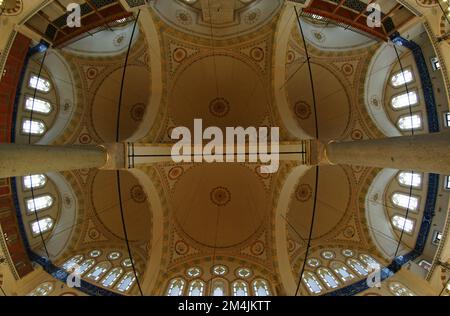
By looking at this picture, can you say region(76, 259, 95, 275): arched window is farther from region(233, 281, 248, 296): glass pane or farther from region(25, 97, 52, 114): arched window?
region(25, 97, 52, 114): arched window

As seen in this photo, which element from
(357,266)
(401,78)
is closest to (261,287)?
(357,266)

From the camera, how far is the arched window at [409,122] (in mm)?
12052

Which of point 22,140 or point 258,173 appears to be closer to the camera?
point 22,140

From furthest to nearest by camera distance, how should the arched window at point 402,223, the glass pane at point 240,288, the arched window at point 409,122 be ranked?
the glass pane at point 240,288 → the arched window at point 402,223 → the arched window at point 409,122

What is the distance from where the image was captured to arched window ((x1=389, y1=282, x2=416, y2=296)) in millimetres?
10984

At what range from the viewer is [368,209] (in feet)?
49.3

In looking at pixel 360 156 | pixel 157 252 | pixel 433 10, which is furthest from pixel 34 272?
pixel 433 10

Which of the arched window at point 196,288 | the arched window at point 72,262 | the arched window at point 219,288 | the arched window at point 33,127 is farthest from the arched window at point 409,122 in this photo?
the arched window at point 72,262

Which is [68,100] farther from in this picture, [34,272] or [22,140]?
[34,272]

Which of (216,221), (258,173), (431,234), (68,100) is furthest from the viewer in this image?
(216,221)

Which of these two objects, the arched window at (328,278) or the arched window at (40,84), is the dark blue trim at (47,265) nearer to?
the arched window at (40,84)

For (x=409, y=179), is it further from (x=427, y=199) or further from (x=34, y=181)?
(x=34, y=181)

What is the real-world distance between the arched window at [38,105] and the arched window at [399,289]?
18.6 meters
